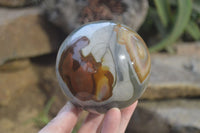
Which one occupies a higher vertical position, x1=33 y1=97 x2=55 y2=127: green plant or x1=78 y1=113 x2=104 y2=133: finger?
x1=78 y1=113 x2=104 y2=133: finger

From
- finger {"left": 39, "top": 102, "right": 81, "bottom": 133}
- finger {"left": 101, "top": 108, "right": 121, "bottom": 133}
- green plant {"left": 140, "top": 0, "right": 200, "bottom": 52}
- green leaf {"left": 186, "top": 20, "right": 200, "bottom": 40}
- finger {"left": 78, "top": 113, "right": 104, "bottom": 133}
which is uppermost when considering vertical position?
finger {"left": 101, "top": 108, "right": 121, "bottom": 133}

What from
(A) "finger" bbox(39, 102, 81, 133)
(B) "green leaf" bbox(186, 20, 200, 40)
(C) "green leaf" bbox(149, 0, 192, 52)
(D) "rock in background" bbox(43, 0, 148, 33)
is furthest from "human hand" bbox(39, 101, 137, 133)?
(B) "green leaf" bbox(186, 20, 200, 40)

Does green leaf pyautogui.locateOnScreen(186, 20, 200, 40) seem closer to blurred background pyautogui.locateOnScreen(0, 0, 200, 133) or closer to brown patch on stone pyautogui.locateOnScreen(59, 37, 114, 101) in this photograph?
blurred background pyautogui.locateOnScreen(0, 0, 200, 133)

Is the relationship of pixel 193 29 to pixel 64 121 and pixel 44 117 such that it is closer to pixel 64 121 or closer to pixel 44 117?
pixel 44 117

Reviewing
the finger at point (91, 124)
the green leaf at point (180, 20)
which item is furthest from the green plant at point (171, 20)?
the finger at point (91, 124)

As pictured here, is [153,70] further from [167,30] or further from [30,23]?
[30,23]

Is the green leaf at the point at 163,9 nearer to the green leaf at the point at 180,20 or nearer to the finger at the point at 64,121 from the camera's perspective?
the green leaf at the point at 180,20

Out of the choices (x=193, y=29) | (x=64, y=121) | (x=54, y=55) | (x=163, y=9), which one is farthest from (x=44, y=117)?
(x=193, y=29)

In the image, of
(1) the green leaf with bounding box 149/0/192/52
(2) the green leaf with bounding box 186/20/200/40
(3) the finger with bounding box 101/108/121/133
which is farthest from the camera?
(2) the green leaf with bounding box 186/20/200/40
